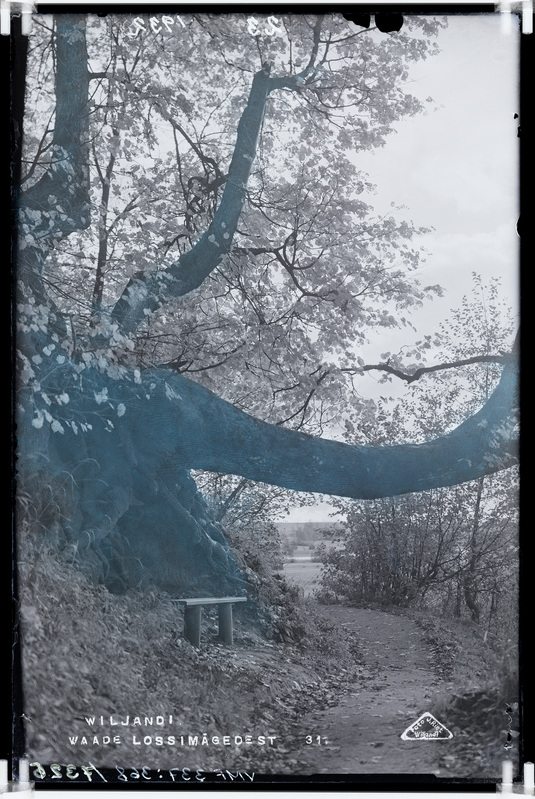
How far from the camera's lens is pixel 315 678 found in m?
3.45

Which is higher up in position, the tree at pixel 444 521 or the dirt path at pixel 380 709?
the tree at pixel 444 521

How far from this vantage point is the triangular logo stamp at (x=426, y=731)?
334cm

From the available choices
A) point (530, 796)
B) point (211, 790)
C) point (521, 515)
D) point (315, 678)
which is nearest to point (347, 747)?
point (315, 678)

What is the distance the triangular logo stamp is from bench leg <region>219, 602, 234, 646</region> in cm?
111

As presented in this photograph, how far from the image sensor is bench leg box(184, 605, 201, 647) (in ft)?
11.2

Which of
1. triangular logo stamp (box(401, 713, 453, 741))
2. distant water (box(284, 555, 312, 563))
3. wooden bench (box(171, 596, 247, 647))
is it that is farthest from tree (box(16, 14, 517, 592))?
triangular logo stamp (box(401, 713, 453, 741))

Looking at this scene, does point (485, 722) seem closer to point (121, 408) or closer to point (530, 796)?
point (530, 796)

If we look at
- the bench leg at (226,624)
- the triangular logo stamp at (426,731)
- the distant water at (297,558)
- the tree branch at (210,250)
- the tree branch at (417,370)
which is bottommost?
the triangular logo stamp at (426,731)

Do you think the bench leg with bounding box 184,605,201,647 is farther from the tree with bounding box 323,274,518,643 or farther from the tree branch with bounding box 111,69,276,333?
the tree branch with bounding box 111,69,276,333

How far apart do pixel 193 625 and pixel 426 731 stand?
143cm

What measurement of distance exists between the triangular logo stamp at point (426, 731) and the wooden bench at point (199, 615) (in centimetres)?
112

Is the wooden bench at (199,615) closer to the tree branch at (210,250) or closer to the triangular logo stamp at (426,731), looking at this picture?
the triangular logo stamp at (426,731)

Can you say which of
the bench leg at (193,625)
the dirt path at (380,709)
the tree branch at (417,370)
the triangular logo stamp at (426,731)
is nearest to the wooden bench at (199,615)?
the bench leg at (193,625)

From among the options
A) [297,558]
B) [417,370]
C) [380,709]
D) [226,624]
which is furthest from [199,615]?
[417,370]
